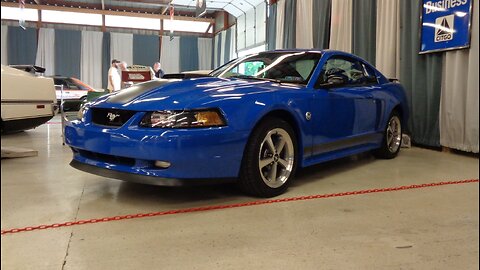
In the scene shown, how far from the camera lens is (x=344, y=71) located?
339cm

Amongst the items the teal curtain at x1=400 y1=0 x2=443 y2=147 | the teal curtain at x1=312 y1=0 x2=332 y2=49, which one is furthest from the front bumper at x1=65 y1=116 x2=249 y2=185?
the teal curtain at x1=312 y1=0 x2=332 y2=49

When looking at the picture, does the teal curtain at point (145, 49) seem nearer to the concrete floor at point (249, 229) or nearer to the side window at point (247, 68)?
the side window at point (247, 68)

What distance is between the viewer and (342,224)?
2078mm

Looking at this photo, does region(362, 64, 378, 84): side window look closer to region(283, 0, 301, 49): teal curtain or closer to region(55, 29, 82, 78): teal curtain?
region(283, 0, 301, 49): teal curtain

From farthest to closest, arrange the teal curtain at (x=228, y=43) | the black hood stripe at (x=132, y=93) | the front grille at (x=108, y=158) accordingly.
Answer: the teal curtain at (x=228, y=43) → the black hood stripe at (x=132, y=93) → the front grille at (x=108, y=158)

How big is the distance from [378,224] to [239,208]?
2.49 feet

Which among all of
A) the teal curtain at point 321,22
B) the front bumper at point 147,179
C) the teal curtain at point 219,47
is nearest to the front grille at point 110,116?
the front bumper at point 147,179

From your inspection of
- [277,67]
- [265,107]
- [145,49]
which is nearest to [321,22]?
[277,67]

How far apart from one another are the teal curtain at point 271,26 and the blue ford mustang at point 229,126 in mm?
6975

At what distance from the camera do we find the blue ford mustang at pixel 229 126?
2.19 m

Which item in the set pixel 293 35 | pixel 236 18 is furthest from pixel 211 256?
pixel 236 18

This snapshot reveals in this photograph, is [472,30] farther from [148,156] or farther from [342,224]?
[148,156]

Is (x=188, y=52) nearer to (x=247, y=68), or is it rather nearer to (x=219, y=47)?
(x=219, y=47)

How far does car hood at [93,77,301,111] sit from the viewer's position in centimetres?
226
